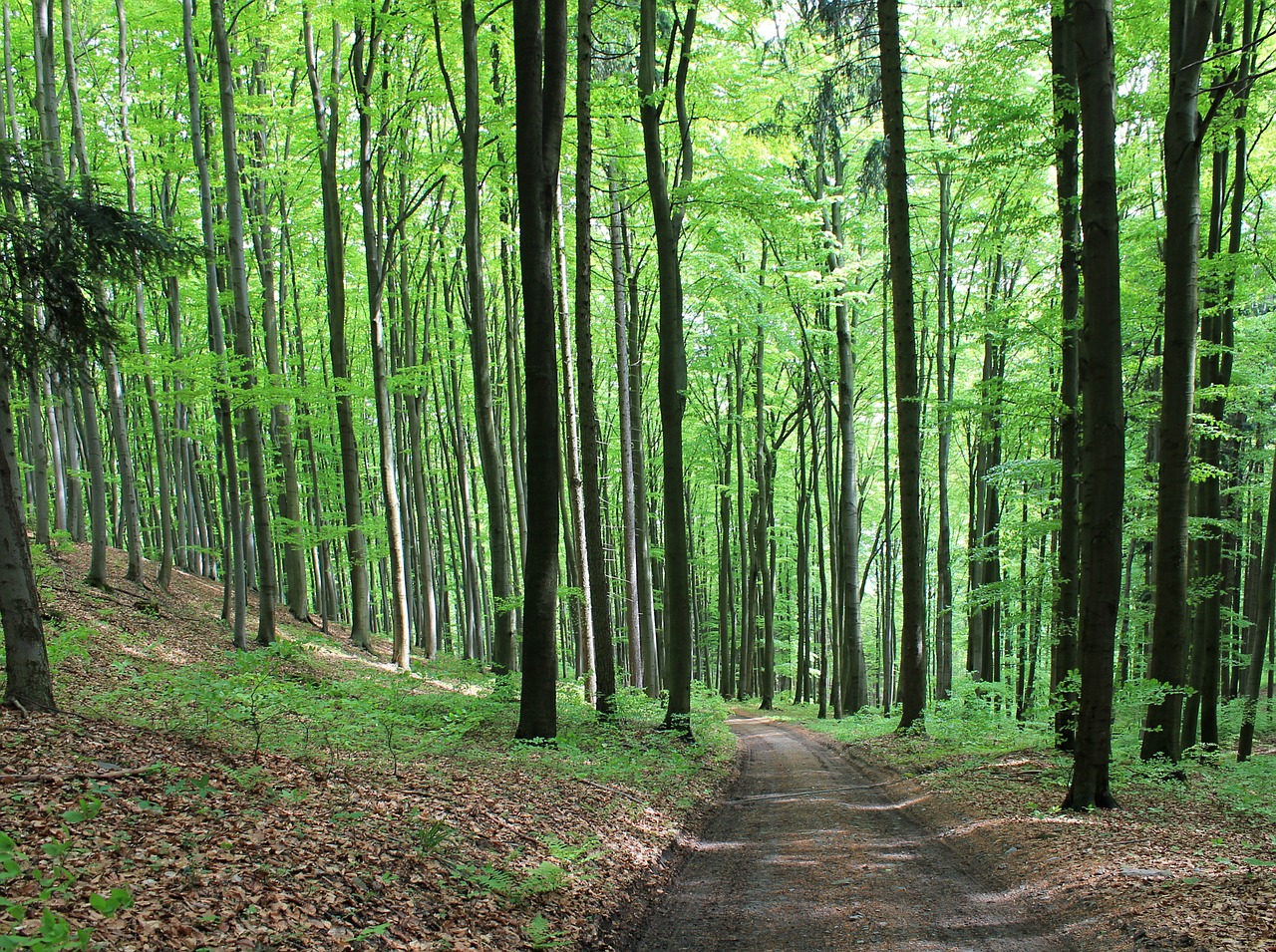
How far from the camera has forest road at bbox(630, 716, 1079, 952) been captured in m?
4.64

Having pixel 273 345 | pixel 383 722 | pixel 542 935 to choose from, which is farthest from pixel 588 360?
pixel 273 345

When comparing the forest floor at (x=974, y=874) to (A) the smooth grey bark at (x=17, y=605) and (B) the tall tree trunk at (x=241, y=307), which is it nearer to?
(A) the smooth grey bark at (x=17, y=605)

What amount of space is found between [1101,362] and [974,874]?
4492 mm

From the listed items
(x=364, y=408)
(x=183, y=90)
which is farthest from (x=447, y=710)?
(x=364, y=408)

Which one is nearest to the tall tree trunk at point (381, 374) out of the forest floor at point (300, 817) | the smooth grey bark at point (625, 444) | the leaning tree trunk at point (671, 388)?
the smooth grey bark at point (625, 444)

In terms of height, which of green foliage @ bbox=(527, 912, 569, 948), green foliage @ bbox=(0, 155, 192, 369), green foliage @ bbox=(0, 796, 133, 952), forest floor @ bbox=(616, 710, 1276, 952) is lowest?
forest floor @ bbox=(616, 710, 1276, 952)

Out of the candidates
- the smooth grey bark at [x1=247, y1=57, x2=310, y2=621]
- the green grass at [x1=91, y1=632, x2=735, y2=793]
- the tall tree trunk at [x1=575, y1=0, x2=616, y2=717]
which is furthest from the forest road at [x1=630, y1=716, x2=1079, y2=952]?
the smooth grey bark at [x1=247, y1=57, x2=310, y2=621]

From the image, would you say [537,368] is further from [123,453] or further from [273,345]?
[273,345]

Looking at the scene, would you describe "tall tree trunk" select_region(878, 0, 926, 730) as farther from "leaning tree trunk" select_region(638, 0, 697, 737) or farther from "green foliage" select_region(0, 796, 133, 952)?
"green foliage" select_region(0, 796, 133, 952)

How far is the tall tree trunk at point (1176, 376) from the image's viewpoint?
8352 mm

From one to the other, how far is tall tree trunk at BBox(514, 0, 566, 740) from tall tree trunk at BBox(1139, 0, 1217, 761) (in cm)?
673

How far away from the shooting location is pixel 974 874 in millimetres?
5875

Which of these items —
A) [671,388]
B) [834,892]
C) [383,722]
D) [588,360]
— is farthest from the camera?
[671,388]

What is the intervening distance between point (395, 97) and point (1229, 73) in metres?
13.0
